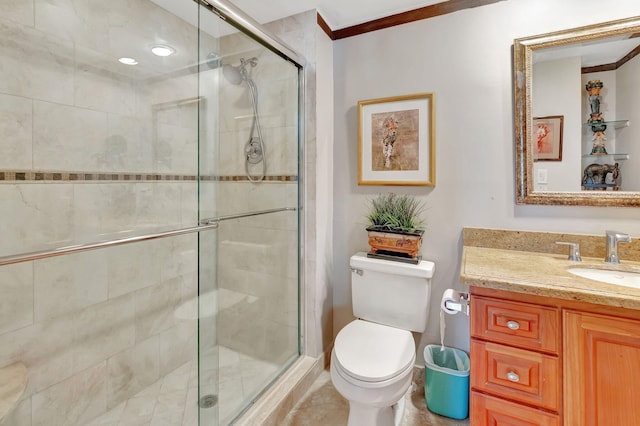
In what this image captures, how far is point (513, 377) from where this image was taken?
107 cm

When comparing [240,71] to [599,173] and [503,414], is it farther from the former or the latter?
[503,414]

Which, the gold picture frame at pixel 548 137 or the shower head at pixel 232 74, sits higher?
the shower head at pixel 232 74

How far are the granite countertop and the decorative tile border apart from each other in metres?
1.10

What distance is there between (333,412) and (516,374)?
91cm

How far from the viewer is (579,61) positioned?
1.45 metres

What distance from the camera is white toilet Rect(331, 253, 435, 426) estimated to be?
48.3 inches

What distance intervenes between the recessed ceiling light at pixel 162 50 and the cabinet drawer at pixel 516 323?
1999 mm

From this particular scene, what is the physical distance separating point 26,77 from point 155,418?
1.63 m

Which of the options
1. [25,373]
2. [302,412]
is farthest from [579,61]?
[25,373]

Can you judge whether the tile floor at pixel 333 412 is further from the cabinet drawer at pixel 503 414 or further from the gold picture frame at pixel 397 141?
the gold picture frame at pixel 397 141

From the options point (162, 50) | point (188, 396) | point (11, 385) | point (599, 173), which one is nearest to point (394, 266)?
point (599, 173)

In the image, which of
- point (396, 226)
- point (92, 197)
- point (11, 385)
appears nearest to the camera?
point (11, 385)

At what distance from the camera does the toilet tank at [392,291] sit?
62.5 inches

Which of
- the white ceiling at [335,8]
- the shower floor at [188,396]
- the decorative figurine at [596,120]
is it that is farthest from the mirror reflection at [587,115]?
the shower floor at [188,396]
